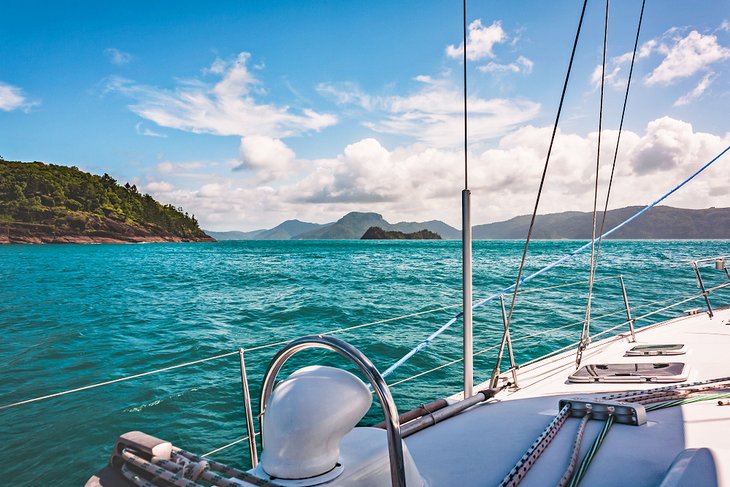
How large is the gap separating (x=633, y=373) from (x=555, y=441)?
1431 millimetres

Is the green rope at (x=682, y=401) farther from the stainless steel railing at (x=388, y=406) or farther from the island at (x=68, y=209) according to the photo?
the island at (x=68, y=209)

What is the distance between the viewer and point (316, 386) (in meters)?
1.12

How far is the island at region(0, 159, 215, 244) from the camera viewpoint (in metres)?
74.1

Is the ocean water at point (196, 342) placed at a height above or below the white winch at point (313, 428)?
below

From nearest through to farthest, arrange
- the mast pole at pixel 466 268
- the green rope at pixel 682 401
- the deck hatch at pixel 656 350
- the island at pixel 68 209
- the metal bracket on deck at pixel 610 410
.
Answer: the metal bracket on deck at pixel 610 410, the green rope at pixel 682 401, the mast pole at pixel 466 268, the deck hatch at pixel 656 350, the island at pixel 68 209

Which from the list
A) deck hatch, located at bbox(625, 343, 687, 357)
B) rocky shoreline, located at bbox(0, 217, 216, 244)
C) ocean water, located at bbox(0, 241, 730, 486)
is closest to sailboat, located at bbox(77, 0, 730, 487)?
Result: deck hatch, located at bbox(625, 343, 687, 357)

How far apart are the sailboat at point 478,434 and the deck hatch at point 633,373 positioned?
0.01 meters

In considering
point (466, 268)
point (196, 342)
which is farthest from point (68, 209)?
point (466, 268)

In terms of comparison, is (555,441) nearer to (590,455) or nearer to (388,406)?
(590,455)

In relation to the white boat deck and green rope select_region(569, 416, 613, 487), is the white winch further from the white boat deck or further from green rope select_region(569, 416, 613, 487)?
green rope select_region(569, 416, 613, 487)

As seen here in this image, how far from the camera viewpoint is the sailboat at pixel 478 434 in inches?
43.2

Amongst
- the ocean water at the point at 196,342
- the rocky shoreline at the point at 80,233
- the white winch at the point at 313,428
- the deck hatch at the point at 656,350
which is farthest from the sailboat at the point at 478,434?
the rocky shoreline at the point at 80,233

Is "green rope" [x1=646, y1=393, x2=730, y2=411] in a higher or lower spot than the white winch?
lower

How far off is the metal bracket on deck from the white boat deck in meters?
0.03
